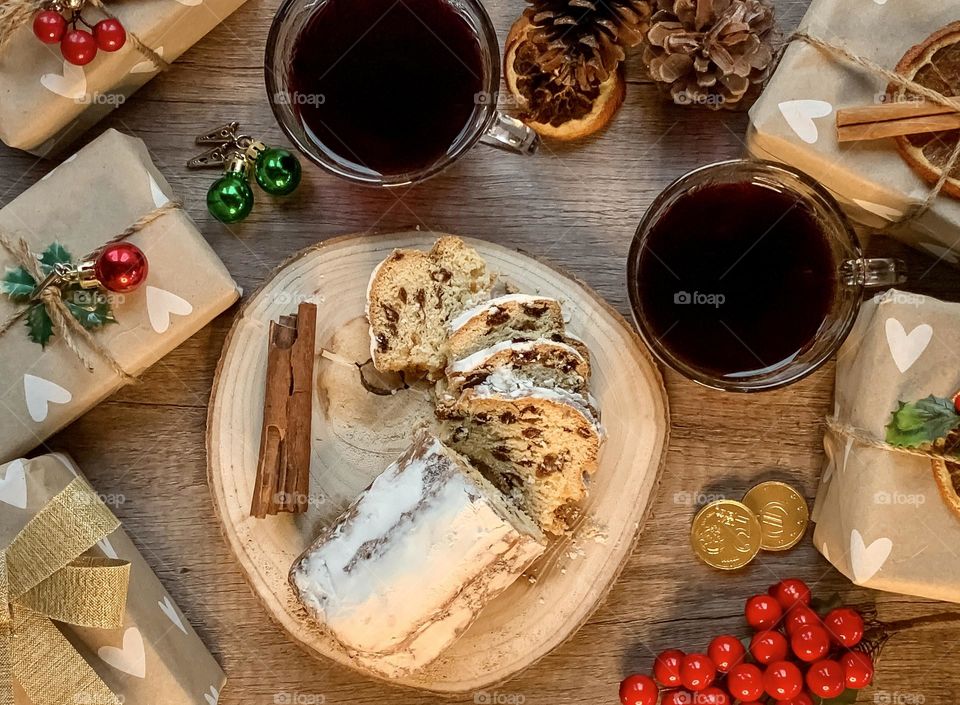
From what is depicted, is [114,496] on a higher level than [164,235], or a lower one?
lower

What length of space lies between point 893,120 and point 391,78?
106cm

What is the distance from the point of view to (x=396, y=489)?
1.75 metres

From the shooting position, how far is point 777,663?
1.99 metres

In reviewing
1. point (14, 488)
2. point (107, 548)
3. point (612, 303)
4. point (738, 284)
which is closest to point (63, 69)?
point (14, 488)

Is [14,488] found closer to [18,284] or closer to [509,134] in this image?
[18,284]

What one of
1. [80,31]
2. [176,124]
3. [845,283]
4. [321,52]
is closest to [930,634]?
[845,283]

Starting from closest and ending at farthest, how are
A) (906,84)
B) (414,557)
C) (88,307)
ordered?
(414,557) < (906,84) < (88,307)

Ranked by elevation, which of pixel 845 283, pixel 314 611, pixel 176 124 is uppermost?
pixel 176 124

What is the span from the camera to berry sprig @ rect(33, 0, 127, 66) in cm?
185

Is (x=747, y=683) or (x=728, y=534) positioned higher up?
(x=728, y=534)

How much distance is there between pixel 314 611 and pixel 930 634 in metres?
1.47

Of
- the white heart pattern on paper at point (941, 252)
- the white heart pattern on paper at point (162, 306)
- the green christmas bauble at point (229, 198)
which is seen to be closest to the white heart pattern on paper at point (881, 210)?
the white heart pattern on paper at point (941, 252)

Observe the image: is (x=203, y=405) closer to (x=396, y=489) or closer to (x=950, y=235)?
(x=396, y=489)

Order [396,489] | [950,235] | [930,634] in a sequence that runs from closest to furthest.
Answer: [396,489] < [950,235] < [930,634]
